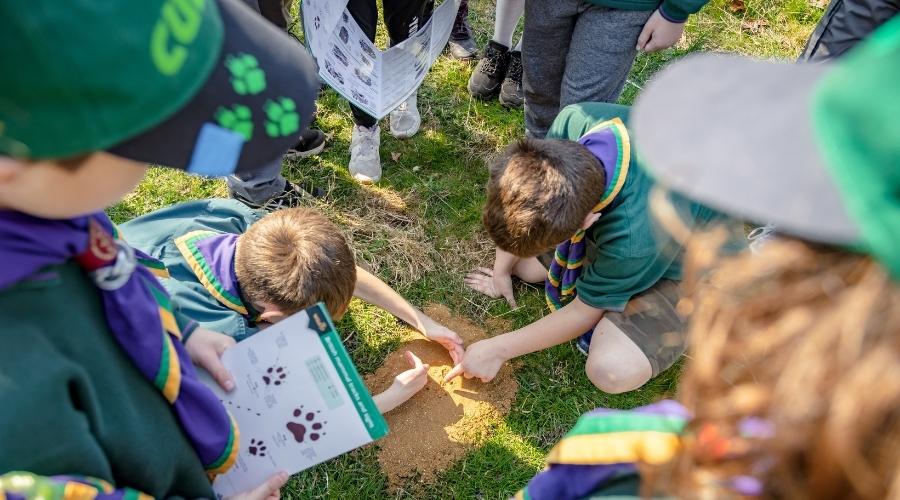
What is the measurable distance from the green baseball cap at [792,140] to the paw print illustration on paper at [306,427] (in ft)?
4.59

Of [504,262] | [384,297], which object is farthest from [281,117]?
[504,262]

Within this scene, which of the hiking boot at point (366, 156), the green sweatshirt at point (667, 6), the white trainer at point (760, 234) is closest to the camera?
the green sweatshirt at point (667, 6)

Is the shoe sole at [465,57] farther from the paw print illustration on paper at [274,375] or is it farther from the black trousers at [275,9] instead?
the paw print illustration on paper at [274,375]

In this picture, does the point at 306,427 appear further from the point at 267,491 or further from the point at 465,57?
the point at 465,57

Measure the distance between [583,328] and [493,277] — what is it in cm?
50

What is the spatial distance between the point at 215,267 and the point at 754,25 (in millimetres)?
3676

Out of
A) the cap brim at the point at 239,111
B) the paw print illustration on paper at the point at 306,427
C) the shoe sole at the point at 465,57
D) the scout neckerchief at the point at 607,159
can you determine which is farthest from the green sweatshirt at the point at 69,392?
the shoe sole at the point at 465,57

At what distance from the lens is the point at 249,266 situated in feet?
6.22

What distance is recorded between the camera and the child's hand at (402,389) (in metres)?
2.33

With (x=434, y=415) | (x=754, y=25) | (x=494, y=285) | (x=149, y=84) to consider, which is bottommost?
(x=434, y=415)

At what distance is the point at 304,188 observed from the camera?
3049 millimetres

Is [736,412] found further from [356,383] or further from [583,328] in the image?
[583,328]

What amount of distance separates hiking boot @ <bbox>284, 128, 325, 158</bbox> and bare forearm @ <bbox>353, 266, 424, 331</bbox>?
2.86 ft

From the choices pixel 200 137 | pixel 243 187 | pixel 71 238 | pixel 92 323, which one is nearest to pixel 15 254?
pixel 71 238
